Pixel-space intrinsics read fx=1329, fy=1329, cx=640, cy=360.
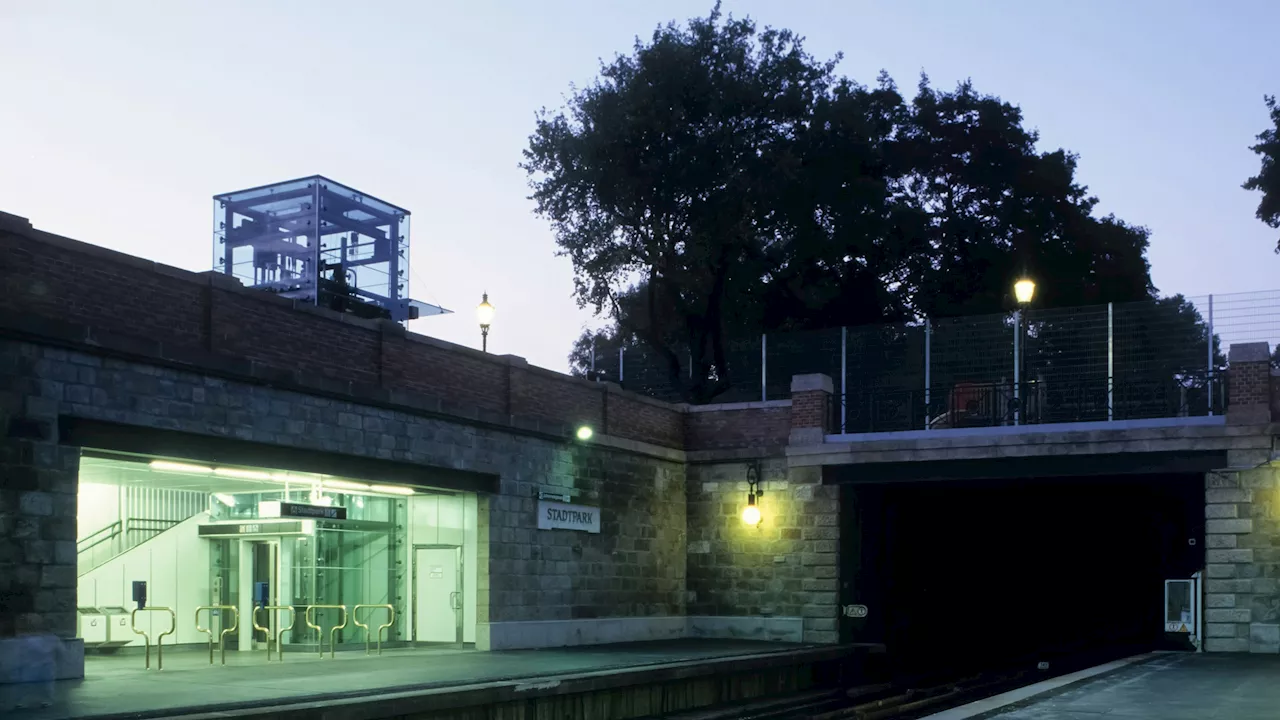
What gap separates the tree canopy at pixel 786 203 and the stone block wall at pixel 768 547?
618 centimetres

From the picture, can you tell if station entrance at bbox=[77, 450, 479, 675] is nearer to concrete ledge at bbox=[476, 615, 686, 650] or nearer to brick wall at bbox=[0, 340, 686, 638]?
concrete ledge at bbox=[476, 615, 686, 650]

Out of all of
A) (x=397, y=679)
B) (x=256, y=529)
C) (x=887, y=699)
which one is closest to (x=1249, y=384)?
(x=887, y=699)

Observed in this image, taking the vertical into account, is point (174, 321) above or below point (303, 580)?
above

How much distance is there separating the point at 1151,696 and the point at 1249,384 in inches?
367

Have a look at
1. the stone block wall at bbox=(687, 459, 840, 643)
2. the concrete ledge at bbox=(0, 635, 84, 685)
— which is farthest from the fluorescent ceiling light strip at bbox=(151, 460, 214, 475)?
the stone block wall at bbox=(687, 459, 840, 643)

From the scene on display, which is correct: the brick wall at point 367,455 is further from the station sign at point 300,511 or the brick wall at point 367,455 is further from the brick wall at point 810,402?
the brick wall at point 810,402

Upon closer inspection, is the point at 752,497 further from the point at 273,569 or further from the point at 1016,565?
the point at 1016,565

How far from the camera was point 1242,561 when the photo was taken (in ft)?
71.2

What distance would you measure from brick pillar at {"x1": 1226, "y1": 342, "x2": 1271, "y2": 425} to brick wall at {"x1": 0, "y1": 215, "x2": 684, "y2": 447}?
1091 centimetres

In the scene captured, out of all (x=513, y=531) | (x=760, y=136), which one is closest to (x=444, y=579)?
(x=513, y=531)

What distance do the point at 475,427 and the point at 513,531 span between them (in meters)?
1.88

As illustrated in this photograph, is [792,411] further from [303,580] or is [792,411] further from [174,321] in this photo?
[174,321]

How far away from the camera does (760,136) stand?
118 ft

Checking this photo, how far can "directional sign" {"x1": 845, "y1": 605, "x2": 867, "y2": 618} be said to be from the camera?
25141 mm
